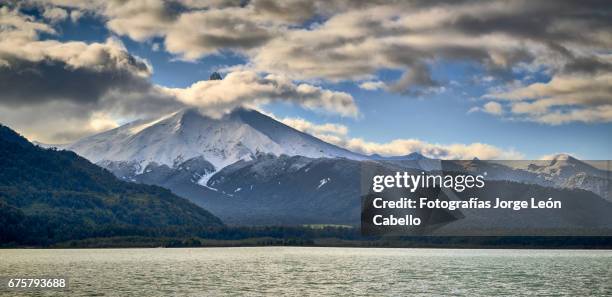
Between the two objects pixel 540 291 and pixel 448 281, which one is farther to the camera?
pixel 448 281

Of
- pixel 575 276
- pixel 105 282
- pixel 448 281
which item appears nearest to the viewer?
pixel 105 282

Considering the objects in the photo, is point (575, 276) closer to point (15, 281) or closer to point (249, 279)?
point (249, 279)

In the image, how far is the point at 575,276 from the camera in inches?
7495

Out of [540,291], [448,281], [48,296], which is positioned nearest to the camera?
[48,296]

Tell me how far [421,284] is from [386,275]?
2759 cm

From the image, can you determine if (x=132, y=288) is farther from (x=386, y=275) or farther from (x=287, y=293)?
(x=386, y=275)

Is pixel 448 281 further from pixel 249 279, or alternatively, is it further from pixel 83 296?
pixel 83 296

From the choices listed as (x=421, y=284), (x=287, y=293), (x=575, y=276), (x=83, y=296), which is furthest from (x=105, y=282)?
(x=575, y=276)

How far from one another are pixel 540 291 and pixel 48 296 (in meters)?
87.3

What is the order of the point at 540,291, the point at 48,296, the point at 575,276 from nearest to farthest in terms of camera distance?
the point at 48,296, the point at 540,291, the point at 575,276

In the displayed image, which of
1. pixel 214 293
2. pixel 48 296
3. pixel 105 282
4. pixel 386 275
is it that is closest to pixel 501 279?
pixel 386 275

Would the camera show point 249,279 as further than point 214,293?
Yes

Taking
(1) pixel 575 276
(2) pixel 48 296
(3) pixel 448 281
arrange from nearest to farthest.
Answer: (2) pixel 48 296 < (3) pixel 448 281 < (1) pixel 575 276

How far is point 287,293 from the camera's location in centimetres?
14525
